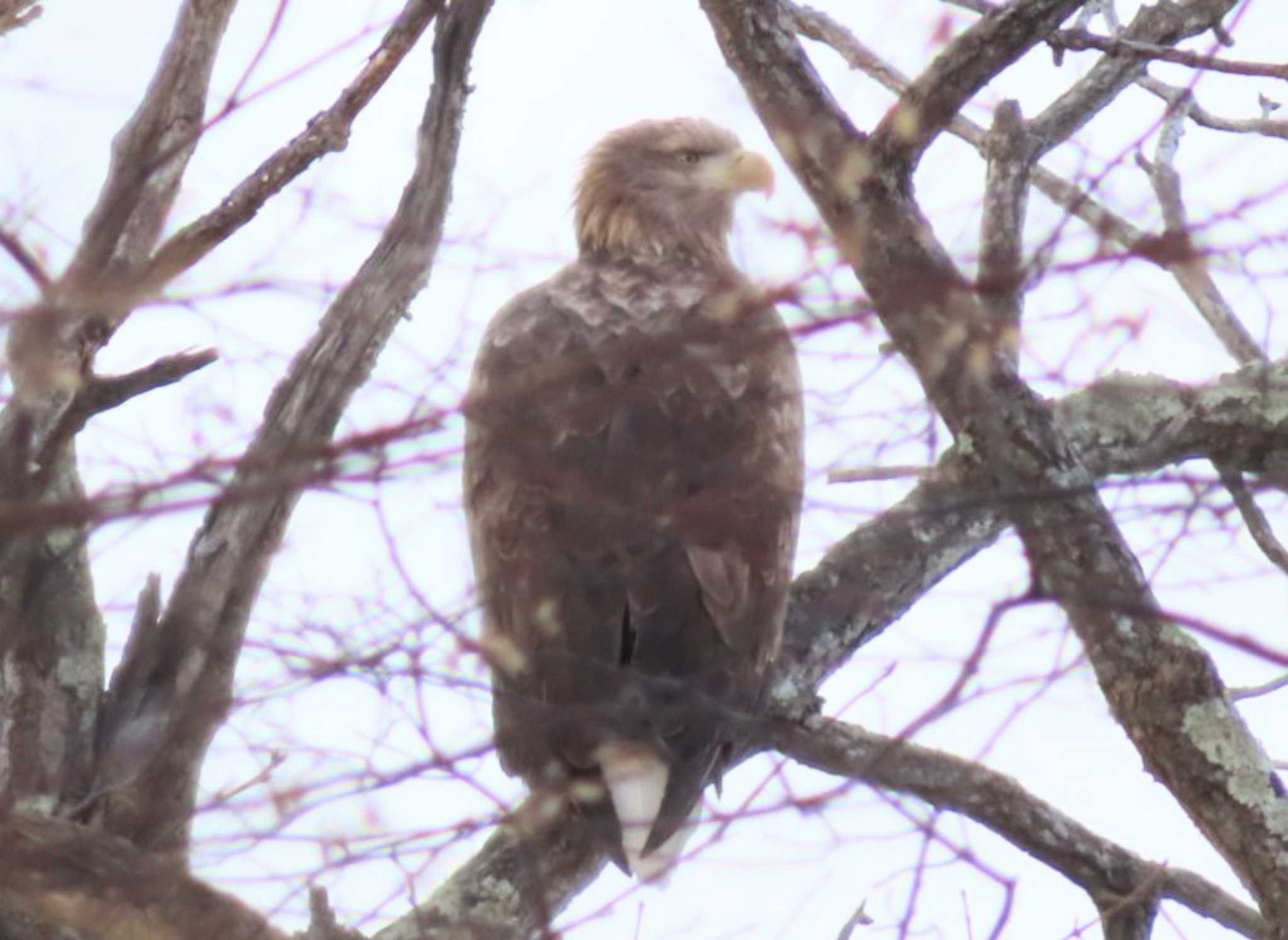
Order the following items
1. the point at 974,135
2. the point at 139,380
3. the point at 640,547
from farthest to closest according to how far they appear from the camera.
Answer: the point at 974,135
the point at 640,547
the point at 139,380

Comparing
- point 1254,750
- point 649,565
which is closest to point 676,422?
point 649,565

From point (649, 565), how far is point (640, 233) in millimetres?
2663

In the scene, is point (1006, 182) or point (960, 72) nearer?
point (960, 72)

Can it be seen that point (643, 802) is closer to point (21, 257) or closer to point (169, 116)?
point (169, 116)

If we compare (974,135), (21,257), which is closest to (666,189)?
(974,135)

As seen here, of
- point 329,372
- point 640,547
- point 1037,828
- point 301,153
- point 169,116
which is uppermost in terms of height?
point 169,116

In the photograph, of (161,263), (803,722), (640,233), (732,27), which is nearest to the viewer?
(161,263)

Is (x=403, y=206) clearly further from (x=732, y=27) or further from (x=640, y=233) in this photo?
(x=640, y=233)

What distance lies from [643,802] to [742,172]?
290cm

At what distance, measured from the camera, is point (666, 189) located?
7.51 m

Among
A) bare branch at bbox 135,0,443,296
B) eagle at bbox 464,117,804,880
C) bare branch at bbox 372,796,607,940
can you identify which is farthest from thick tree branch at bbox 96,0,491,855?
bare branch at bbox 372,796,607,940

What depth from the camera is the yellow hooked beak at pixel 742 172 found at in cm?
723

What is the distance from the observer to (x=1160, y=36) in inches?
210

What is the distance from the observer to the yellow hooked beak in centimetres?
723
